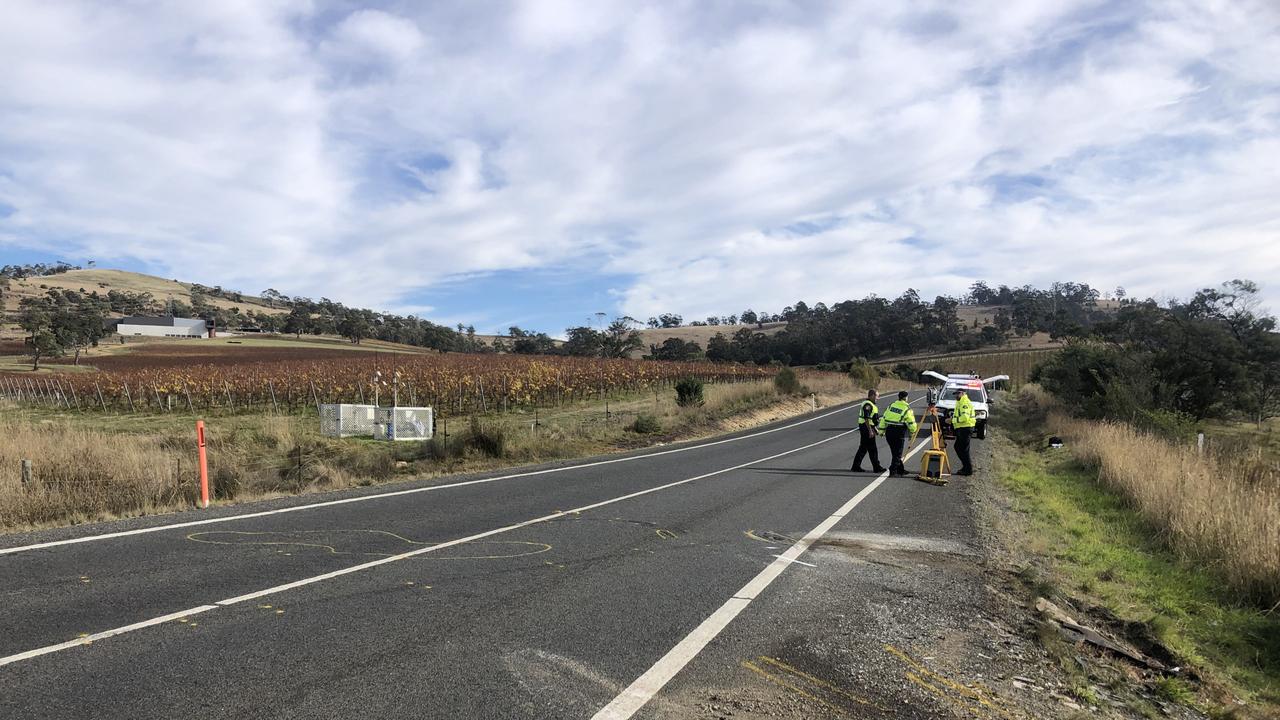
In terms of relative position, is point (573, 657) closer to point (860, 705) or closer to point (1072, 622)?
point (860, 705)

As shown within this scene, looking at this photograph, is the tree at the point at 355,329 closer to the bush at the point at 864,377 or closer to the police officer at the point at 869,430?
the bush at the point at 864,377

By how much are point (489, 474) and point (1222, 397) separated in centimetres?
3455

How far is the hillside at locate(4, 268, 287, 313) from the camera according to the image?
130 meters

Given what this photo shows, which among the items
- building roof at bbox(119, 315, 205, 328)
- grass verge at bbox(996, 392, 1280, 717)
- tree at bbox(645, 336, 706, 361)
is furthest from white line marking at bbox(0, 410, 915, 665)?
building roof at bbox(119, 315, 205, 328)

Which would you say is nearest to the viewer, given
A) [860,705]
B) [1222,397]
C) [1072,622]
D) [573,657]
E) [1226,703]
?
[860,705]

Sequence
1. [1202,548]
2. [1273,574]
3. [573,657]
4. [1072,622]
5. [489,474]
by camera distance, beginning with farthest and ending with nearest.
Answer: [489,474] < [1202,548] < [1273,574] < [1072,622] < [573,657]

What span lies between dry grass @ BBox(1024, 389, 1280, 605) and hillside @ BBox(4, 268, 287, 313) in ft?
478

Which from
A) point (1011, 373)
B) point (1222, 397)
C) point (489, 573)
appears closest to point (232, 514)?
point (489, 573)

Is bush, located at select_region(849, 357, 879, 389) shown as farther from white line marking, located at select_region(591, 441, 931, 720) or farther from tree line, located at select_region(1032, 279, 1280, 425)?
white line marking, located at select_region(591, 441, 931, 720)

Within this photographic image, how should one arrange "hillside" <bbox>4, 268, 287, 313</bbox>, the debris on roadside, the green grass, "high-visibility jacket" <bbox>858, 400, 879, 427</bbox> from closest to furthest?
the debris on roadside < the green grass < "high-visibility jacket" <bbox>858, 400, 879, 427</bbox> < "hillside" <bbox>4, 268, 287, 313</bbox>

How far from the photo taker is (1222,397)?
32.8m

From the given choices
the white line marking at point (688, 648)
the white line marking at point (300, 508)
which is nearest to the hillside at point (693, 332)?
the white line marking at point (300, 508)

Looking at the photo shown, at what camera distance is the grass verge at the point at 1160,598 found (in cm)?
495

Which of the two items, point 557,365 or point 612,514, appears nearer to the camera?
point 612,514
